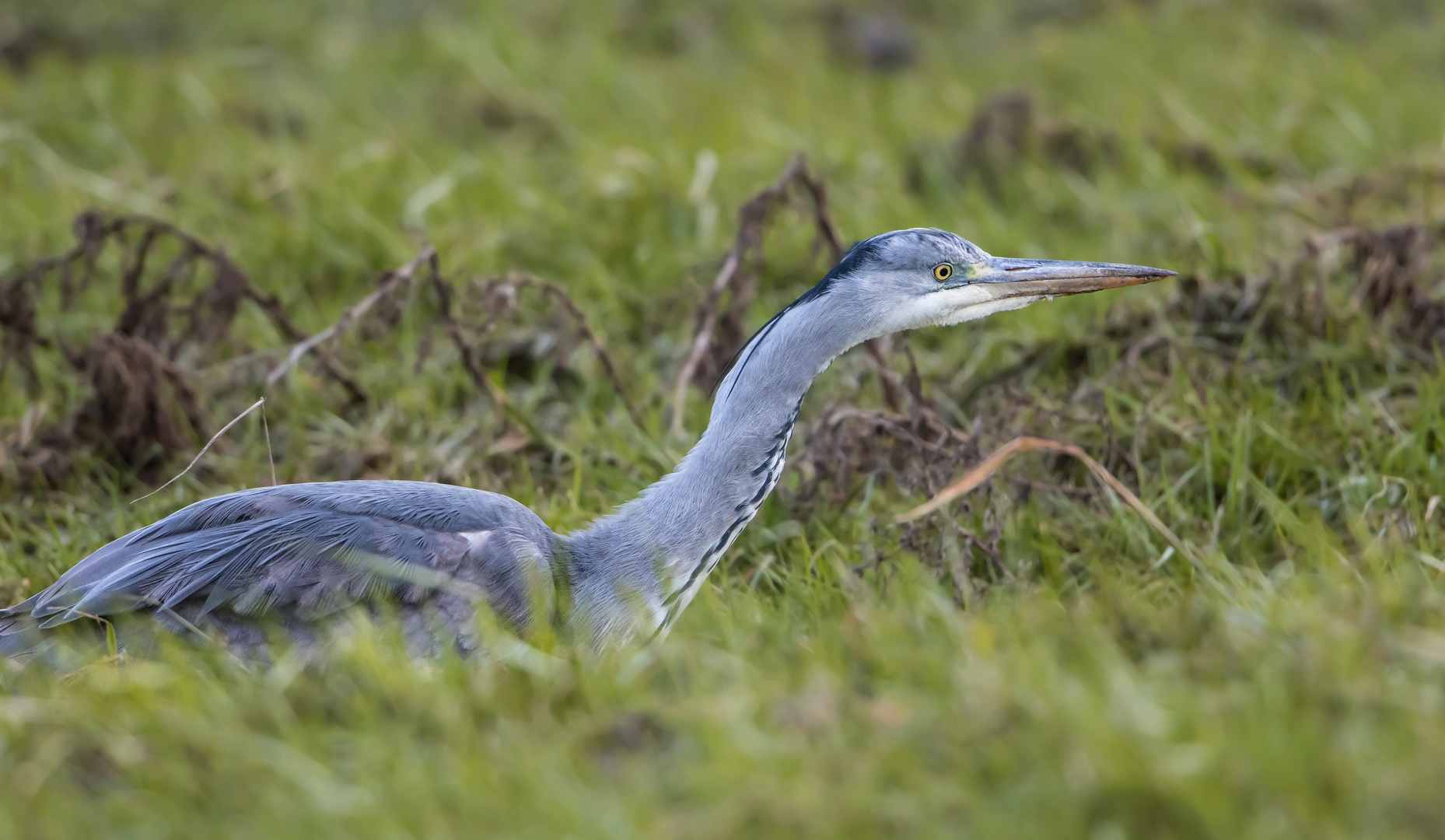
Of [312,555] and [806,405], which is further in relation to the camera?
[806,405]

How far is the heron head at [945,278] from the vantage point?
3.78m

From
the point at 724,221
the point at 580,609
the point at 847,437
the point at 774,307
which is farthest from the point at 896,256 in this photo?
the point at 724,221

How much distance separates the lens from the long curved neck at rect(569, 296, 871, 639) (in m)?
3.70

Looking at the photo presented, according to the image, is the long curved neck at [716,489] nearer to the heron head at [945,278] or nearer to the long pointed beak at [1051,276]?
the heron head at [945,278]

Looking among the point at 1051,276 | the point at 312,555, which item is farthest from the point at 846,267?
the point at 312,555

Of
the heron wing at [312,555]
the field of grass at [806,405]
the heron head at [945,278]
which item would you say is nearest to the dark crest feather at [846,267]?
the heron head at [945,278]

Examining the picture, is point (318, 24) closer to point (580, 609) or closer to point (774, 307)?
point (774, 307)

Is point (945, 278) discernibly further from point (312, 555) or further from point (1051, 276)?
point (312, 555)

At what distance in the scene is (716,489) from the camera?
12.3ft

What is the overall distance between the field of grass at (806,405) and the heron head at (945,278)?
1.56 feet

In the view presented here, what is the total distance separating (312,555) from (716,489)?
0.97 metres

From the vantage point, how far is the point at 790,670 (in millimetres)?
2939

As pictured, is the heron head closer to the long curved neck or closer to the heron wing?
the long curved neck

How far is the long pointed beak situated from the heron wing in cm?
132
